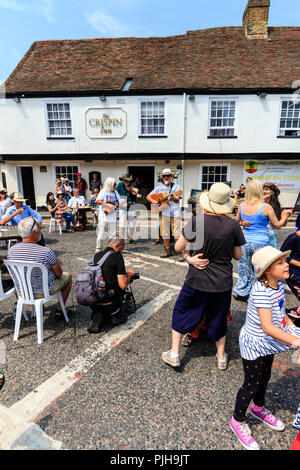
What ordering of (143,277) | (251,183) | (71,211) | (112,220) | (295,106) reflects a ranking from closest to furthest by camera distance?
(251,183)
(143,277)
(112,220)
(71,211)
(295,106)

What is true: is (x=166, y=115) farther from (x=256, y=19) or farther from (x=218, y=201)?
(x=218, y=201)

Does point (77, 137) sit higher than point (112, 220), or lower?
higher

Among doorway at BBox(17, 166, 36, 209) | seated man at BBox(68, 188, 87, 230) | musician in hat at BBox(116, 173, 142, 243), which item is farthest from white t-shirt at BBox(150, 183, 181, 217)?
doorway at BBox(17, 166, 36, 209)

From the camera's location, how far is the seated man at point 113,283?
329 cm

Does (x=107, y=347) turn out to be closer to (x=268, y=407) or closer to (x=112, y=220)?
(x=268, y=407)

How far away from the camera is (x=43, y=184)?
13797 millimetres

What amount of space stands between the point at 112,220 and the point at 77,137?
27.9 ft

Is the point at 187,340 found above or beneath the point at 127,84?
beneath

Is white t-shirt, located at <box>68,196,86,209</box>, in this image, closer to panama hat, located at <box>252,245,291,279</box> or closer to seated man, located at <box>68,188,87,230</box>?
seated man, located at <box>68,188,87,230</box>

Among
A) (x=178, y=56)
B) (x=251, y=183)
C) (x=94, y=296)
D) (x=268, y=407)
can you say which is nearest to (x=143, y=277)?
(x=94, y=296)

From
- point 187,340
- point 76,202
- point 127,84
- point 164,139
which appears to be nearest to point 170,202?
point 187,340

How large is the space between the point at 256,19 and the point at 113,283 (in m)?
16.9

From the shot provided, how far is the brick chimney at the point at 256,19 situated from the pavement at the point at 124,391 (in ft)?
53.1

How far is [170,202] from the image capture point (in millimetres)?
6555
